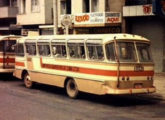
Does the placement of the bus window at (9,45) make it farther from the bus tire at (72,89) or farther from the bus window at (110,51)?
the bus window at (110,51)

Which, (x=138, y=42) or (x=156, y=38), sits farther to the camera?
(x=156, y=38)

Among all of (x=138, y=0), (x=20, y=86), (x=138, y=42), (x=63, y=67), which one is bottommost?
(x=20, y=86)

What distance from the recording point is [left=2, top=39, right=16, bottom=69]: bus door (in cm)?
2336

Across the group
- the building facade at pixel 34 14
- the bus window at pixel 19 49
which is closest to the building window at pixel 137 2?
the bus window at pixel 19 49

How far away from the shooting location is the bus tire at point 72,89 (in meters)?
16.5

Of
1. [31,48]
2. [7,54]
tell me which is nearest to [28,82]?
[31,48]

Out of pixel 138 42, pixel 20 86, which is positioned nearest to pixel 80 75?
pixel 138 42

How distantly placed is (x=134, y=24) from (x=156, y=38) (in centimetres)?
231

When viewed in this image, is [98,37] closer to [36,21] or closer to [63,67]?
[63,67]

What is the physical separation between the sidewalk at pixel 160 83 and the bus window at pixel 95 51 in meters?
3.19

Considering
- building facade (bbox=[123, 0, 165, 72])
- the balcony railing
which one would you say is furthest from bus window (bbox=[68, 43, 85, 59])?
the balcony railing

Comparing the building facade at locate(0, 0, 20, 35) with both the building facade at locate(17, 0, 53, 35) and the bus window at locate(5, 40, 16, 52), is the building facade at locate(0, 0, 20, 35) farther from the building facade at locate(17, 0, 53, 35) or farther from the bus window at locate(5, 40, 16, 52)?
the bus window at locate(5, 40, 16, 52)

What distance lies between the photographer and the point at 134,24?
90.5ft

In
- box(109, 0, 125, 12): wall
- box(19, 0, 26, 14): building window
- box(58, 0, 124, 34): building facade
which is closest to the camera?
box(58, 0, 124, 34): building facade
